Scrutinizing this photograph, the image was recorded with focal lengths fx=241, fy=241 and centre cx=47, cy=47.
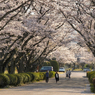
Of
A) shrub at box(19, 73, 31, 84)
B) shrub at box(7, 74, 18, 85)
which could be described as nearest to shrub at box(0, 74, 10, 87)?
shrub at box(7, 74, 18, 85)

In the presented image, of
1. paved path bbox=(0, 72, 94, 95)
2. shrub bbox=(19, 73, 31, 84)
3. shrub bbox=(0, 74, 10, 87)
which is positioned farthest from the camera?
shrub bbox=(19, 73, 31, 84)

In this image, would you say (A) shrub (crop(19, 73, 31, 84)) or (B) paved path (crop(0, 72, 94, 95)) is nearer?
(B) paved path (crop(0, 72, 94, 95))

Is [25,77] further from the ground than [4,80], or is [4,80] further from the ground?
[25,77]

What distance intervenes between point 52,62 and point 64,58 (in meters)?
3.97

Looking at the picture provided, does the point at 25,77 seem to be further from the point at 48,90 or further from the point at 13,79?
the point at 48,90

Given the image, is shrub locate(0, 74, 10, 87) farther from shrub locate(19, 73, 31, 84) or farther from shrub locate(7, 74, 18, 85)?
shrub locate(19, 73, 31, 84)

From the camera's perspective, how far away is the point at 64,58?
72750 millimetres

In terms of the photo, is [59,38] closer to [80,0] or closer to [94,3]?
[80,0]

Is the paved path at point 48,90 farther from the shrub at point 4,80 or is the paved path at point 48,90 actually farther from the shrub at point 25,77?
the shrub at point 25,77

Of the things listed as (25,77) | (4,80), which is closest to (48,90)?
(4,80)

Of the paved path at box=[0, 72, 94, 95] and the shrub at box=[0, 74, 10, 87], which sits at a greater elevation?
the shrub at box=[0, 74, 10, 87]

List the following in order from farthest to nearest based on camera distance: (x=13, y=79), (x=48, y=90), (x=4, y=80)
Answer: (x=13, y=79)
(x=4, y=80)
(x=48, y=90)

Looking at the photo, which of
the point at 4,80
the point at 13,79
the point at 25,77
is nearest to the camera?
the point at 4,80

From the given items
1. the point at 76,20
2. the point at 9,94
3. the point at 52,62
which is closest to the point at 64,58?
the point at 52,62
